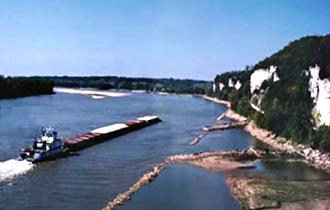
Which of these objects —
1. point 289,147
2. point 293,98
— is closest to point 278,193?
point 289,147

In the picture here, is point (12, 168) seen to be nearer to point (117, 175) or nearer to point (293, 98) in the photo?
point (117, 175)

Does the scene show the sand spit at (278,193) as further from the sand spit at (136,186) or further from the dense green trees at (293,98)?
the dense green trees at (293,98)

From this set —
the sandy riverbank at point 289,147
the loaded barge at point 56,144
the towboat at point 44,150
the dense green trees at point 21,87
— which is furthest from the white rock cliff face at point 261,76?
the towboat at point 44,150

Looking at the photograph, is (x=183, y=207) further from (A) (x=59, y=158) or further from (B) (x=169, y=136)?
(B) (x=169, y=136)

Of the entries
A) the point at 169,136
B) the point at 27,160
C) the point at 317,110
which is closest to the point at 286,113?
the point at 317,110

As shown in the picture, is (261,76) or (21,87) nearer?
(261,76)

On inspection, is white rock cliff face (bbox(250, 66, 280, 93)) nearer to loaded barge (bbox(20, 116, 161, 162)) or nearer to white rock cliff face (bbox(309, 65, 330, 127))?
white rock cliff face (bbox(309, 65, 330, 127))
